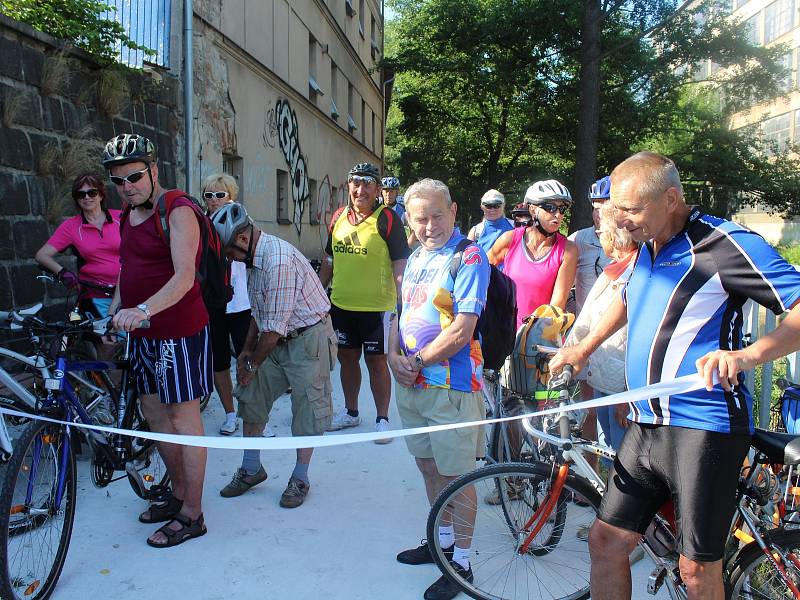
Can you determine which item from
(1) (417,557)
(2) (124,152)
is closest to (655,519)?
(1) (417,557)

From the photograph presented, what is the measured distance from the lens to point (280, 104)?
13.0 metres

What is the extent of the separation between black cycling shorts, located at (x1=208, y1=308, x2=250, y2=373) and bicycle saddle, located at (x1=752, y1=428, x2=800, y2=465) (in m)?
3.63

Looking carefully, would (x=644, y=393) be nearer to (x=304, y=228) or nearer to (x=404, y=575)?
(x=404, y=575)

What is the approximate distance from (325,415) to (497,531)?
141cm

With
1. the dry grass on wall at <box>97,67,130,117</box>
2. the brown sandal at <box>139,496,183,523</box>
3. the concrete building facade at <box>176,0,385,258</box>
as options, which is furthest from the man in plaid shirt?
the concrete building facade at <box>176,0,385,258</box>

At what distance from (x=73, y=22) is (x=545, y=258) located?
461 centimetres

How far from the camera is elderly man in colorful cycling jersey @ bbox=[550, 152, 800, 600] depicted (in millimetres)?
2008

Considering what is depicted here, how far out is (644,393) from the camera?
85.4 inches

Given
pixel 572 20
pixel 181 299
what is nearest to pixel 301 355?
pixel 181 299

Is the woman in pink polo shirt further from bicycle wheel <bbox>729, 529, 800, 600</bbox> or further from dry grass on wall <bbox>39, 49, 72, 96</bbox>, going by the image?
bicycle wheel <bbox>729, 529, 800, 600</bbox>

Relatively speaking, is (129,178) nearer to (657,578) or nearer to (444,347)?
(444,347)

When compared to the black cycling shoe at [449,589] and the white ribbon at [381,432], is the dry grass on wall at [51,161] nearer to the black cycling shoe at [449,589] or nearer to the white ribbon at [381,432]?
the white ribbon at [381,432]

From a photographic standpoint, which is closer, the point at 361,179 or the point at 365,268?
the point at 361,179

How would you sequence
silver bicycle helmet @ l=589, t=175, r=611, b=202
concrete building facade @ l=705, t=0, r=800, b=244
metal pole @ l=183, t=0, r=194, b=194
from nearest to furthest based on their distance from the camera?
silver bicycle helmet @ l=589, t=175, r=611, b=202 → metal pole @ l=183, t=0, r=194, b=194 → concrete building facade @ l=705, t=0, r=800, b=244
